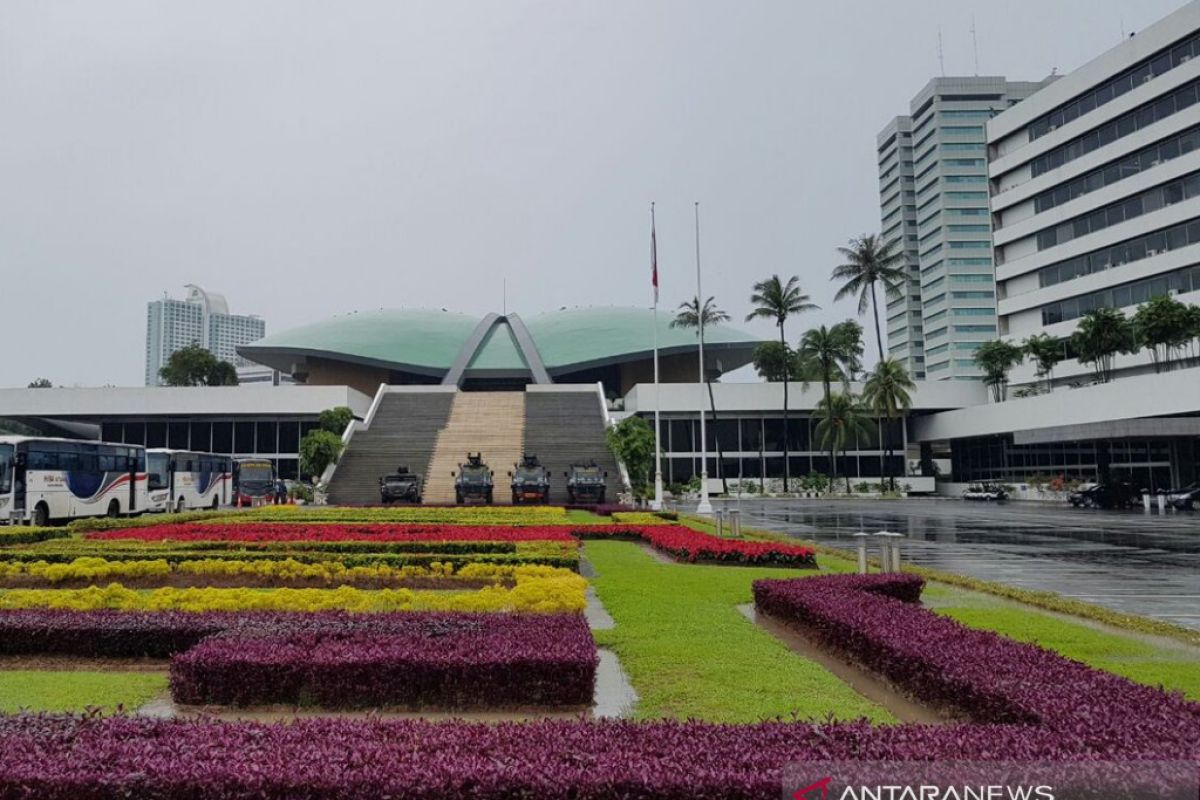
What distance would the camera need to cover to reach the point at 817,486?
5366cm

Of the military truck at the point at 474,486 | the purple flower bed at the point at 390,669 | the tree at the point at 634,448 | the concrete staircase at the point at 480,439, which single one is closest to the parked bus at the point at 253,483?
the concrete staircase at the point at 480,439

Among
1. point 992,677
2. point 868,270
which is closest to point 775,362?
point 868,270

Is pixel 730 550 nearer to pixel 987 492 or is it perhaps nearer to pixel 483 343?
pixel 987 492

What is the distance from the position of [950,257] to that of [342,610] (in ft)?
384

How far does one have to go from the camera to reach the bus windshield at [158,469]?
31672 mm

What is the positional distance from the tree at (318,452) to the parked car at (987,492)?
3376cm

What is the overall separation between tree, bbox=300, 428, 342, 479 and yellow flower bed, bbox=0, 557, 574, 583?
25.4m

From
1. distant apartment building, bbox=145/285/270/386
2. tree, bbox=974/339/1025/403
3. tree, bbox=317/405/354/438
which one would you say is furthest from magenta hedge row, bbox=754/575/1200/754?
distant apartment building, bbox=145/285/270/386

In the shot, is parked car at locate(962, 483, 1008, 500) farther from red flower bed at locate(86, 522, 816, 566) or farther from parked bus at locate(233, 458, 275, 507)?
parked bus at locate(233, 458, 275, 507)

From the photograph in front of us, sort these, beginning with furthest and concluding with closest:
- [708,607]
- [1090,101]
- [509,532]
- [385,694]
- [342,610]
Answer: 1. [1090,101]
2. [509,532]
3. [708,607]
4. [342,610]
5. [385,694]

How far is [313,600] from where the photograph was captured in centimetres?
852

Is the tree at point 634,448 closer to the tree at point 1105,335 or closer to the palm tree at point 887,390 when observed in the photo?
the palm tree at point 887,390

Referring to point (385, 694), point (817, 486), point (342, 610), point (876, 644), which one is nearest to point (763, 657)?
point (876, 644)

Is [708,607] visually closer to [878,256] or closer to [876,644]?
[876,644]
